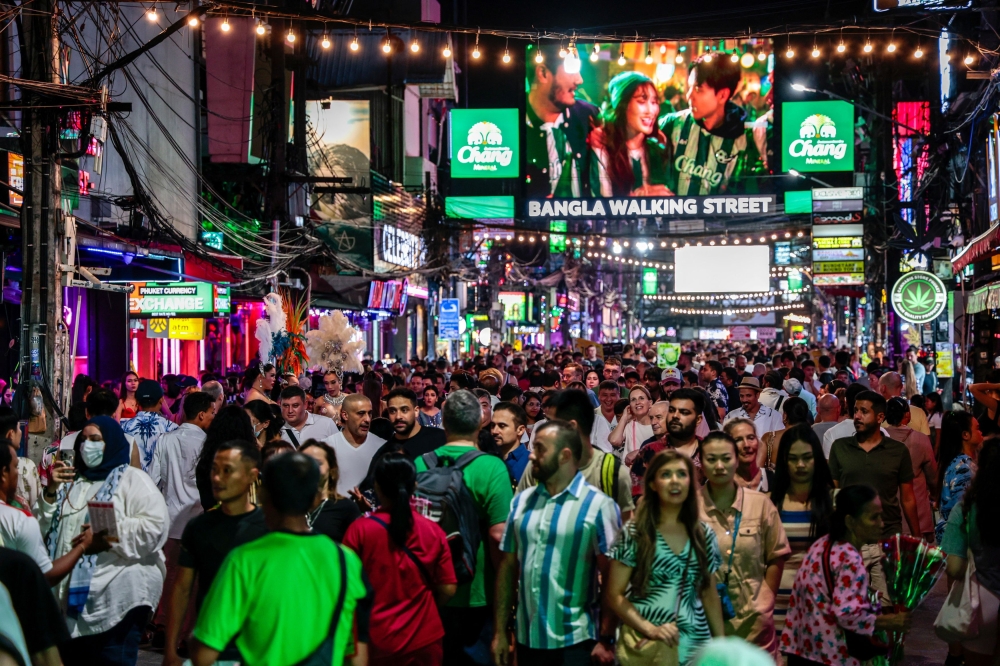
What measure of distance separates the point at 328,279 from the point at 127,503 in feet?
83.4

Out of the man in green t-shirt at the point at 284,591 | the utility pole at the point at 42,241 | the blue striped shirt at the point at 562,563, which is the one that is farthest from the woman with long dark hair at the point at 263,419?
the man in green t-shirt at the point at 284,591

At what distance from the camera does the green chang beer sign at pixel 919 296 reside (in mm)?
17781

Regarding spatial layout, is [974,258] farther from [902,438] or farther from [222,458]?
[222,458]

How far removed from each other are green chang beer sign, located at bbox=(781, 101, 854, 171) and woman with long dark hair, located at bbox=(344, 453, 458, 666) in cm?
2600

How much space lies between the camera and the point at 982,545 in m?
5.52

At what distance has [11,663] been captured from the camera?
3.71 m

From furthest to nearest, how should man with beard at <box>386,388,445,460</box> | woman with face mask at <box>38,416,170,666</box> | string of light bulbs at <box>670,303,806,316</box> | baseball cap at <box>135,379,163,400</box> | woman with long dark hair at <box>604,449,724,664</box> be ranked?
string of light bulbs at <box>670,303,806,316</box>, baseball cap at <box>135,379,163,400</box>, man with beard at <box>386,388,445,460</box>, woman with face mask at <box>38,416,170,666</box>, woman with long dark hair at <box>604,449,724,664</box>

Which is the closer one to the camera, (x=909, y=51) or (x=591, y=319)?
(x=909, y=51)

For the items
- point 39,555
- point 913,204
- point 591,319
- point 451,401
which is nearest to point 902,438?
point 451,401

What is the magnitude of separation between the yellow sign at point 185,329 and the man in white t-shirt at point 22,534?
15138 mm

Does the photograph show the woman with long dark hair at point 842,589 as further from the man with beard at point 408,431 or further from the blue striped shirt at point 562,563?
the man with beard at point 408,431

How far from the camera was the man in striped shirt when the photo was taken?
495 centimetres

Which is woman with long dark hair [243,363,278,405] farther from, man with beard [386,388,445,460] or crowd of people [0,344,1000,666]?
crowd of people [0,344,1000,666]

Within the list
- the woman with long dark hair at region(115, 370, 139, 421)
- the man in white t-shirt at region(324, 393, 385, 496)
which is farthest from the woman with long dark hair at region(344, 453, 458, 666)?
the woman with long dark hair at region(115, 370, 139, 421)
